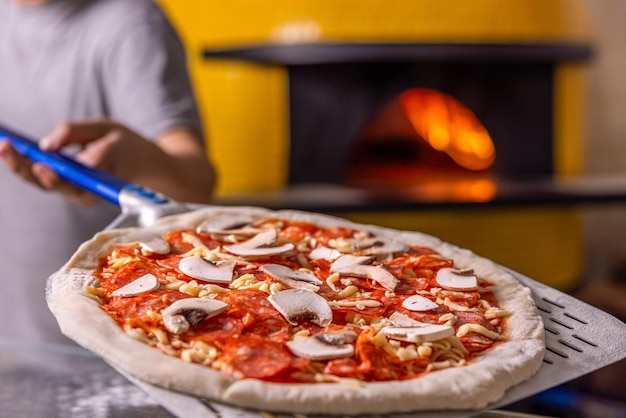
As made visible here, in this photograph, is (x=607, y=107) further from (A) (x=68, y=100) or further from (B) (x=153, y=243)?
(B) (x=153, y=243)

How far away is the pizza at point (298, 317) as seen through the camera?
29.7 inches

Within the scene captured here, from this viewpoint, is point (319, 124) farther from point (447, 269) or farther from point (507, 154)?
point (447, 269)

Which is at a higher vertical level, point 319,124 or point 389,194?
point 319,124

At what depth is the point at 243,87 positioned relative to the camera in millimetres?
3051

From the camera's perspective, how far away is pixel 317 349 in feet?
2.65

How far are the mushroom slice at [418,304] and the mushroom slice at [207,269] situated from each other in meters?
0.21

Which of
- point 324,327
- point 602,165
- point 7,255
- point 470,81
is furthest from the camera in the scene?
point 602,165

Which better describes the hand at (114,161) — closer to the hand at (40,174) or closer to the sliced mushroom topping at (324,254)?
the hand at (40,174)

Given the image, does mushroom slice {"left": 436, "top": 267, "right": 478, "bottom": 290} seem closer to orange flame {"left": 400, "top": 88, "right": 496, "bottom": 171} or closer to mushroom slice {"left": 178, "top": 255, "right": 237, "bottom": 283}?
mushroom slice {"left": 178, "top": 255, "right": 237, "bottom": 283}

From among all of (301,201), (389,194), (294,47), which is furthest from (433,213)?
(294,47)

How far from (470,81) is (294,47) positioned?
762 millimetres

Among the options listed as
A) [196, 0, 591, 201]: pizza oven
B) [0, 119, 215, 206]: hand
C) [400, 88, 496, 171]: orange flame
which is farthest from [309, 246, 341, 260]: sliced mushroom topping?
[400, 88, 496, 171]: orange flame

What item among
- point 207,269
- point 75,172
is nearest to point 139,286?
point 207,269

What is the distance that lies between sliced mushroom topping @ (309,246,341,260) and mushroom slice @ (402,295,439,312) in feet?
0.55
